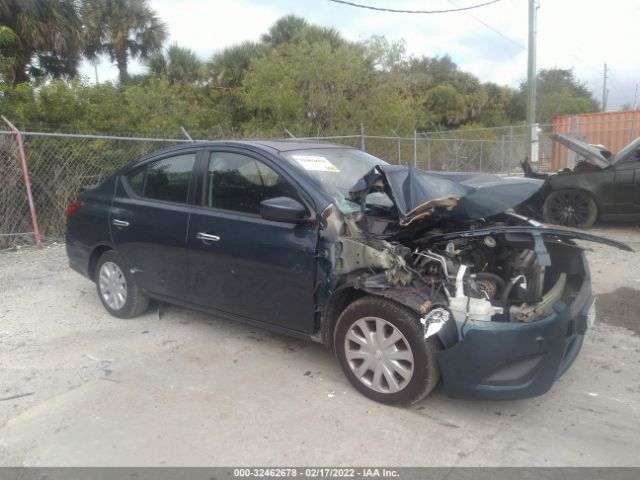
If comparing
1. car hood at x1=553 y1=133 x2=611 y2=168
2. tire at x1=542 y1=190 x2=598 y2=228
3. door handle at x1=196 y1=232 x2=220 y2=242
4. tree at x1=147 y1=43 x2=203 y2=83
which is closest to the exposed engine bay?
door handle at x1=196 y1=232 x2=220 y2=242

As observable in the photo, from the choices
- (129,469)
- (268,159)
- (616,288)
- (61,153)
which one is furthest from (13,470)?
(61,153)

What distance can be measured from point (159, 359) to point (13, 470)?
1.42 meters

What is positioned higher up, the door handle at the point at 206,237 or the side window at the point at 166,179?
the side window at the point at 166,179

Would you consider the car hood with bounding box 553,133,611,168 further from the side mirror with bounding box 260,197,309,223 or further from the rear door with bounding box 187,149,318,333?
the side mirror with bounding box 260,197,309,223

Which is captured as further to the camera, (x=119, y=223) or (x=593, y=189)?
(x=593, y=189)

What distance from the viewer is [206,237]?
407cm

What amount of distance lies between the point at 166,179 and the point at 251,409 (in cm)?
215

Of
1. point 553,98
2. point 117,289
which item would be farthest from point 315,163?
point 553,98

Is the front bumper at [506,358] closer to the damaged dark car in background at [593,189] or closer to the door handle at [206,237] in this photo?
the door handle at [206,237]

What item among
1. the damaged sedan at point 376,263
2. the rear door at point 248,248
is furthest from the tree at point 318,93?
the rear door at point 248,248

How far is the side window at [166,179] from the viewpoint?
4.38m

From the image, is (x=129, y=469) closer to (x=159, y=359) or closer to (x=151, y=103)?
(x=159, y=359)

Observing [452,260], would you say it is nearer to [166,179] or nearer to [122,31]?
[166,179]

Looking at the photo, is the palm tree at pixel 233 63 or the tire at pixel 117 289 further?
the palm tree at pixel 233 63
